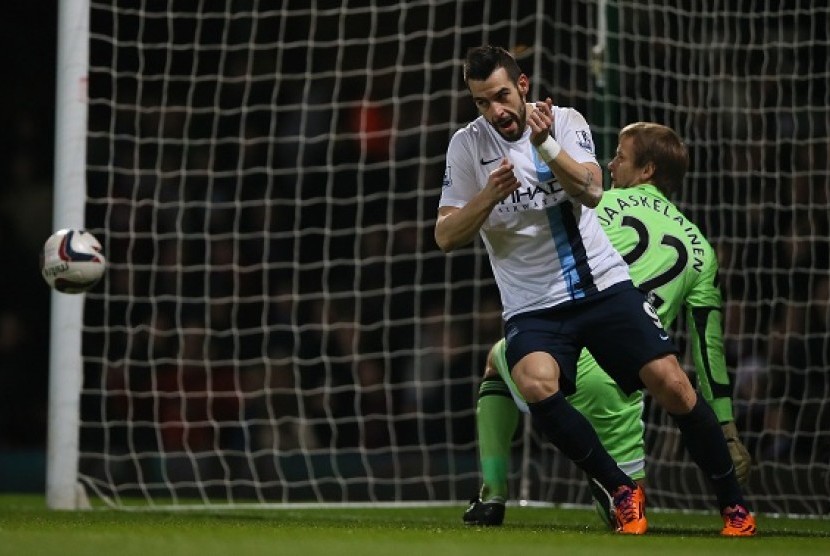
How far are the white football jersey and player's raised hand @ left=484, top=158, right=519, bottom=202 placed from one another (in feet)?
0.94

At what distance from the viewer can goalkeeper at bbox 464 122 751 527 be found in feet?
18.1

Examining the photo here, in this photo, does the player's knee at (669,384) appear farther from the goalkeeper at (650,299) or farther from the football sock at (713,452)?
the goalkeeper at (650,299)

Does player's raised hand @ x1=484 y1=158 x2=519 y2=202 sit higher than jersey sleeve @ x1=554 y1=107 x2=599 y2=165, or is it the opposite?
jersey sleeve @ x1=554 y1=107 x2=599 y2=165

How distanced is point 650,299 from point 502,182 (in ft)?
4.04

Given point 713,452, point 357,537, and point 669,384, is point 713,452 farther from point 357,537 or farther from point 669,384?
point 357,537

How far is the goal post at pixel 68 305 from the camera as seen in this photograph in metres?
6.86

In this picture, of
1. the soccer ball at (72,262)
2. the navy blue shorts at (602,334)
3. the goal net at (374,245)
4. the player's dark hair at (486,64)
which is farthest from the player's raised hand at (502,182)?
the goal net at (374,245)

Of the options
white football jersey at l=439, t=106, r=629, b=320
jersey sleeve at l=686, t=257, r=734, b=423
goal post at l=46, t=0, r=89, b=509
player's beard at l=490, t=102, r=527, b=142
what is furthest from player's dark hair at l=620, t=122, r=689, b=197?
goal post at l=46, t=0, r=89, b=509

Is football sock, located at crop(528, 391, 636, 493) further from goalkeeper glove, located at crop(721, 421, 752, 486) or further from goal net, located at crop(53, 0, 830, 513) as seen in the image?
goal net, located at crop(53, 0, 830, 513)

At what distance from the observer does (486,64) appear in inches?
191

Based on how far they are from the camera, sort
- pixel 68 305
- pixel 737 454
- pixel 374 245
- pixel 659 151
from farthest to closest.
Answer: pixel 374 245 → pixel 68 305 → pixel 659 151 → pixel 737 454

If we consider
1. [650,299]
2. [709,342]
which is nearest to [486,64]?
[650,299]

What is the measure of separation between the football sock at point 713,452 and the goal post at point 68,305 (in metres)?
3.07

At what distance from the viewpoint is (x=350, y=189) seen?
1055cm
